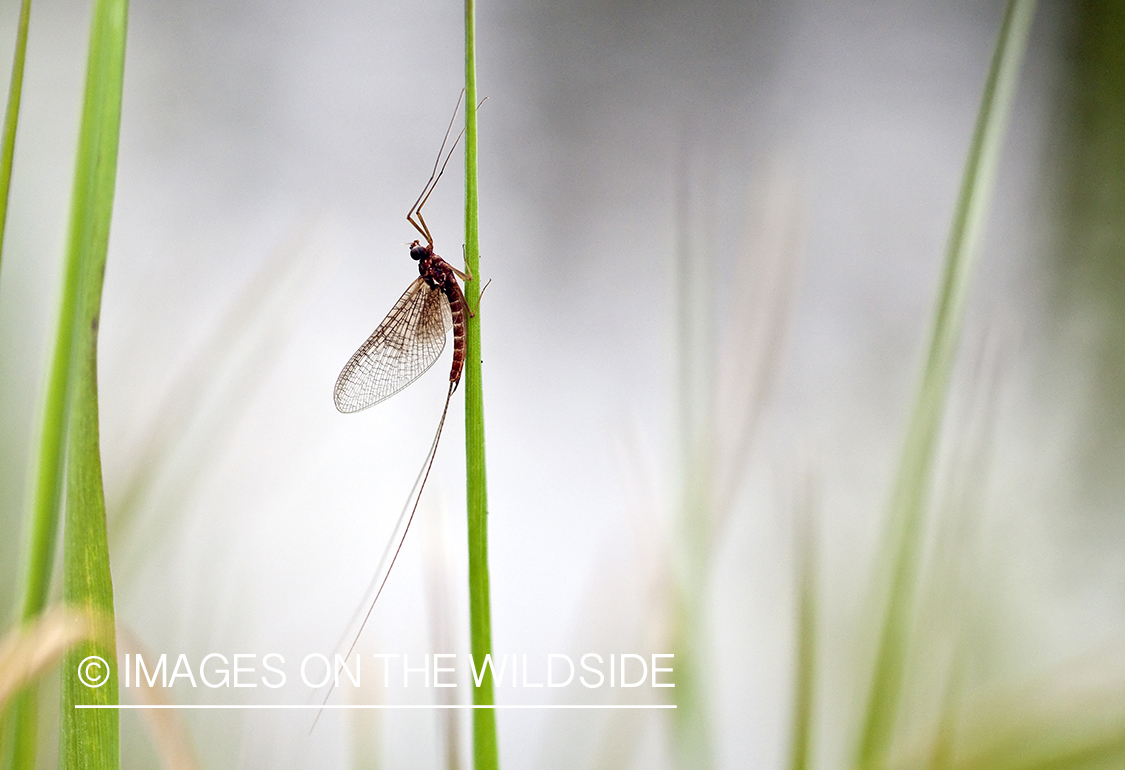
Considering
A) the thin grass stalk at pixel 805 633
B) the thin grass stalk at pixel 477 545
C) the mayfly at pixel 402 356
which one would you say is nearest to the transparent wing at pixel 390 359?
the mayfly at pixel 402 356

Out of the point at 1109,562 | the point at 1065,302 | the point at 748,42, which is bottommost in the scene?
the point at 1109,562

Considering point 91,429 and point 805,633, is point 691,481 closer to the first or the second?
point 805,633

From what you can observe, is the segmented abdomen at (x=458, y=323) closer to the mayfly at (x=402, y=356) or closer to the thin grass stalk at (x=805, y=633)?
the mayfly at (x=402, y=356)

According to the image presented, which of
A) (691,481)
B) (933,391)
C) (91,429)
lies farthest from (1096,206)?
(91,429)

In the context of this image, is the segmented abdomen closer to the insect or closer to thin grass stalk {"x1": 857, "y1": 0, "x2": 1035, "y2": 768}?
the insect

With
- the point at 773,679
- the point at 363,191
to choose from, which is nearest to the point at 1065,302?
the point at 773,679

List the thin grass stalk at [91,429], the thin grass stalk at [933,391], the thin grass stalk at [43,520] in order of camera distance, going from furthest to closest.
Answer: the thin grass stalk at [933,391]
the thin grass stalk at [43,520]
the thin grass stalk at [91,429]

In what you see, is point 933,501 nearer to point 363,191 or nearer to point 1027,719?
point 1027,719
